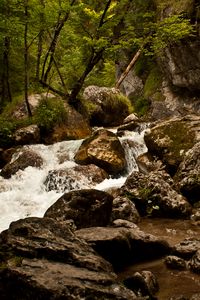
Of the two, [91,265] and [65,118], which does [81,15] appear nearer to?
[65,118]

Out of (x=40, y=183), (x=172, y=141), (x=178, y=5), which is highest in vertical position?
(x=178, y=5)

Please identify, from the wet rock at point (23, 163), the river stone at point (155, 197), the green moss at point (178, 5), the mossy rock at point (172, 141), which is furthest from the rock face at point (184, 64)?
the river stone at point (155, 197)

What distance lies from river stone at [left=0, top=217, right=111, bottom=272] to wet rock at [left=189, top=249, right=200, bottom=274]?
1240mm

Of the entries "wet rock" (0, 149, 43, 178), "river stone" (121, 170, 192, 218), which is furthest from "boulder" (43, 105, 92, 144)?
"river stone" (121, 170, 192, 218)

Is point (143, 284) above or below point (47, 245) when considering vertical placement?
below

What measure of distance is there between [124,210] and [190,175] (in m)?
2.22

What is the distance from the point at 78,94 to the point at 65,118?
8.48ft

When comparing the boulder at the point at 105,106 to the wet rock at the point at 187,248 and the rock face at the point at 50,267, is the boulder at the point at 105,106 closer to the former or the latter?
the wet rock at the point at 187,248

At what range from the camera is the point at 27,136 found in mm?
15000

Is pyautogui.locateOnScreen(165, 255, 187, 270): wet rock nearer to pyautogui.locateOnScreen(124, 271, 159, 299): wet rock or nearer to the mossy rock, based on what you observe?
pyautogui.locateOnScreen(124, 271, 159, 299): wet rock

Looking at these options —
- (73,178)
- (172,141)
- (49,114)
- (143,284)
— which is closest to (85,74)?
(49,114)

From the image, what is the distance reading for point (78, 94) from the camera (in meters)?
18.8

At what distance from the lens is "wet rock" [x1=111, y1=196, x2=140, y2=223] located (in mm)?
8367

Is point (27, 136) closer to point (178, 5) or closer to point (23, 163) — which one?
point (23, 163)
